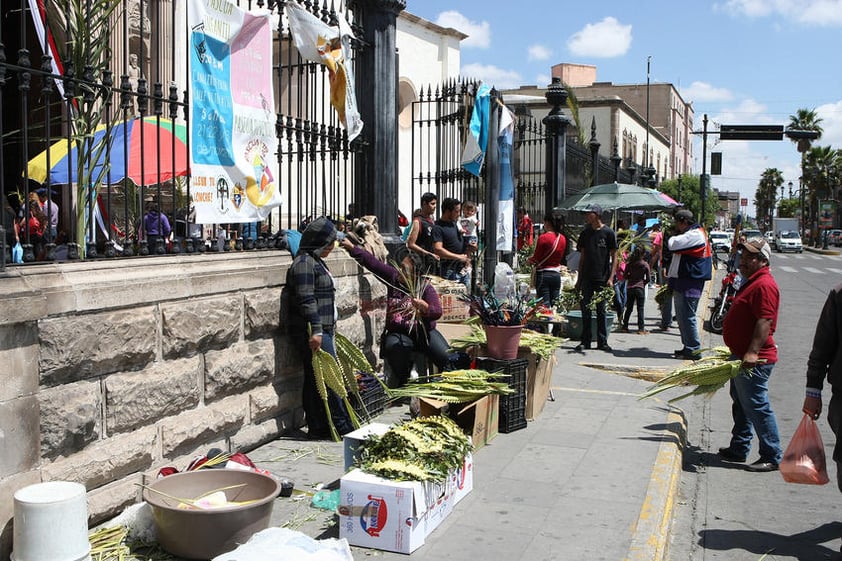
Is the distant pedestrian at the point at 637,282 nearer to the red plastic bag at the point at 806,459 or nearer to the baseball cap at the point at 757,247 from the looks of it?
the baseball cap at the point at 757,247

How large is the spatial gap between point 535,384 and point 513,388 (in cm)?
53

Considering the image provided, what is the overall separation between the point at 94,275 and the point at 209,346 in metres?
1.19

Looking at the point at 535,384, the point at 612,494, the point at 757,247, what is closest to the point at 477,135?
the point at 535,384

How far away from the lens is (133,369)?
5.00 metres

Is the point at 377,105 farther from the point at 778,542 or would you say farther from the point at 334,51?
the point at 778,542

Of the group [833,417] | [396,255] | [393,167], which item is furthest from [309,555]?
[393,167]

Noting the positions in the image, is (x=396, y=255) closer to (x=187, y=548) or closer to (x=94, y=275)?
(x=94, y=275)

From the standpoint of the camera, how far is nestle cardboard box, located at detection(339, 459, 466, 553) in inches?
179

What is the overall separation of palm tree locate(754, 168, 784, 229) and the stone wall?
12087cm

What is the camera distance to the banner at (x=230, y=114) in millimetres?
6012

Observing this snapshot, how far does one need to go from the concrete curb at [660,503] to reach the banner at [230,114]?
12.8ft

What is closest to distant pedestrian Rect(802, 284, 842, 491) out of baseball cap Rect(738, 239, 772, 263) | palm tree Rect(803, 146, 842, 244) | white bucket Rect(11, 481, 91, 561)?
baseball cap Rect(738, 239, 772, 263)

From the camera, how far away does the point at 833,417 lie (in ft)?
15.9

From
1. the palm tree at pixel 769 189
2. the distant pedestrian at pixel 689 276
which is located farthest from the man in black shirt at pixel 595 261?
the palm tree at pixel 769 189
